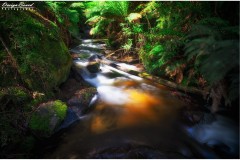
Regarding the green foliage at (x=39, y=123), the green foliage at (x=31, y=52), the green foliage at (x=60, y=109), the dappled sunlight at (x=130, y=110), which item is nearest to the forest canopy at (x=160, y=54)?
the green foliage at (x=31, y=52)

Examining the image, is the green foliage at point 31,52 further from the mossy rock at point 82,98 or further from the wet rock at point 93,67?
the wet rock at point 93,67

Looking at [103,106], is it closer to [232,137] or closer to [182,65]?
[182,65]

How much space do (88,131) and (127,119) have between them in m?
0.84

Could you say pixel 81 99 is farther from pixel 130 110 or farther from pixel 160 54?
pixel 160 54

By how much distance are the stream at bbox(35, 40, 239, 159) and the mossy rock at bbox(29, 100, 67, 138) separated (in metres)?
0.24

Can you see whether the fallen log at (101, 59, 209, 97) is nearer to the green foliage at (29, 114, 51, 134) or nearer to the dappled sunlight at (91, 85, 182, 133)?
the dappled sunlight at (91, 85, 182, 133)

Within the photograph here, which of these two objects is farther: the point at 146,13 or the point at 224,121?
the point at 146,13

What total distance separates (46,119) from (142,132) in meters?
1.86

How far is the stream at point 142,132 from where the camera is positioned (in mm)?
3408

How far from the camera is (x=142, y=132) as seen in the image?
3840 mm

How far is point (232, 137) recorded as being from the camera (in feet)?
11.9

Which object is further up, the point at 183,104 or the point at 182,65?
the point at 182,65

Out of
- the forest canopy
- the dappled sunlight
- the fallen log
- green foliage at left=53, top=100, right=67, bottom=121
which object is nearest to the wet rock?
the fallen log

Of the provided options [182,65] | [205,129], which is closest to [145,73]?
[182,65]
